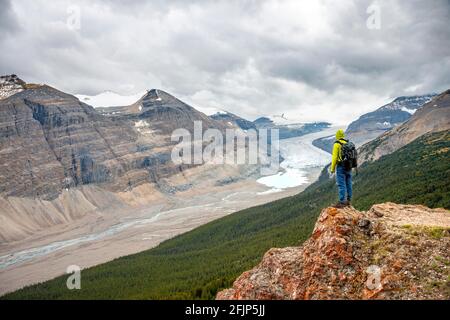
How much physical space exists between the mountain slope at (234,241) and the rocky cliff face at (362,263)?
3799 cm

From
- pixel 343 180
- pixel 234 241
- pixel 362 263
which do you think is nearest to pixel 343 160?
pixel 343 180

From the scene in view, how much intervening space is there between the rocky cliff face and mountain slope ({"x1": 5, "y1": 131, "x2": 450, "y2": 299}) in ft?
125

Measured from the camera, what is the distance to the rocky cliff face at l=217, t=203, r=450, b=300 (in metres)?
22.3

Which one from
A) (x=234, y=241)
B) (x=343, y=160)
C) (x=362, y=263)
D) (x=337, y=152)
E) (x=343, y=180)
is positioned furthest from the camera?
(x=234, y=241)

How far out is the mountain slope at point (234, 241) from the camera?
9106cm

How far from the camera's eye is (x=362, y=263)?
2461 centimetres

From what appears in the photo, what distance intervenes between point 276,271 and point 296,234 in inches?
3204

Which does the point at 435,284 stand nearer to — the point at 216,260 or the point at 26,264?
the point at 216,260

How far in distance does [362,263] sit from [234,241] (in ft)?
360

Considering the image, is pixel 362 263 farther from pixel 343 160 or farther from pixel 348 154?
pixel 348 154

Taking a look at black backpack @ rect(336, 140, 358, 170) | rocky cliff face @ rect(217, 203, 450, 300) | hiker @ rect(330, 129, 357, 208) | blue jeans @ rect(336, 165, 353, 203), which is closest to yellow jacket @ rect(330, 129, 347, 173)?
hiker @ rect(330, 129, 357, 208)

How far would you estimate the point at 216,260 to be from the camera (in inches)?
4328

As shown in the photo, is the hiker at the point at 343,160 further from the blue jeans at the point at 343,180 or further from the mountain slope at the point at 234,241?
the mountain slope at the point at 234,241
